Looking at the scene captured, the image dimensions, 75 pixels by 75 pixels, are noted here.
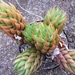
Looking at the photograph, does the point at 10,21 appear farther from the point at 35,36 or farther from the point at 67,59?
the point at 67,59

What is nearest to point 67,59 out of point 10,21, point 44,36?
point 44,36

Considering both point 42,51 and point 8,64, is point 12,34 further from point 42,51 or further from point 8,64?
point 8,64

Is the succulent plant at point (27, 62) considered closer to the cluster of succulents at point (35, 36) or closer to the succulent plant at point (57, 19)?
the cluster of succulents at point (35, 36)

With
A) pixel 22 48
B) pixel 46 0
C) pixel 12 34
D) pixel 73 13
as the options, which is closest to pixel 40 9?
pixel 46 0

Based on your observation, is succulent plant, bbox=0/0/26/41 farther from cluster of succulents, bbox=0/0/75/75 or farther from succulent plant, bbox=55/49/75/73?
succulent plant, bbox=55/49/75/73

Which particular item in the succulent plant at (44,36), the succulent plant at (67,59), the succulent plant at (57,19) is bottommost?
the succulent plant at (67,59)

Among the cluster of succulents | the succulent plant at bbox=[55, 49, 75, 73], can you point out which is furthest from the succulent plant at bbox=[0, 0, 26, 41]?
the succulent plant at bbox=[55, 49, 75, 73]

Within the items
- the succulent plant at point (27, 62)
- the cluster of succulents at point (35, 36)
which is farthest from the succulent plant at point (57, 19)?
the succulent plant at point (27, 62)
